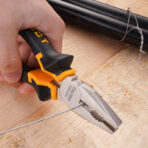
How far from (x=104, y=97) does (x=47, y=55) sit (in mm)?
254

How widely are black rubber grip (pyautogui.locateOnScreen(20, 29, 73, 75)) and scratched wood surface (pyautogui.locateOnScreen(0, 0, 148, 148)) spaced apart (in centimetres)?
17

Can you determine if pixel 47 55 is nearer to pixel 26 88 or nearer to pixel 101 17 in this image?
pixel 26 88

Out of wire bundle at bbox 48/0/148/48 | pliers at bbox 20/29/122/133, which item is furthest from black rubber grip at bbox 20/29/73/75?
wire bundle at bbox 48/0/148/48

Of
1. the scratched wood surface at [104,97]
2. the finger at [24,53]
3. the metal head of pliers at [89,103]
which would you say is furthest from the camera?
the finger at [24,53]

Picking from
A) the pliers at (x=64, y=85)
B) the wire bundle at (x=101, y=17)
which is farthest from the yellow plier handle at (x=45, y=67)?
the wire bundle at (x=101, y=17)

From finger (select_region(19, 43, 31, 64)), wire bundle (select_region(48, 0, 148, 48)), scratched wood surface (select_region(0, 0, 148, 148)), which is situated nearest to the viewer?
scratched wood surface (select_region(0, 0, 148, 148))

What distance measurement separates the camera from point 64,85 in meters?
0.47

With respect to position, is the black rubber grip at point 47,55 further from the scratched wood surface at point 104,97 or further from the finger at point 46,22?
the scratched wood surface at point 104,97

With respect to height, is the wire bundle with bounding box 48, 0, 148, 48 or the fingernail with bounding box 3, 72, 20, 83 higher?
the wire bundle with bounding box 48, 0, 148, 48

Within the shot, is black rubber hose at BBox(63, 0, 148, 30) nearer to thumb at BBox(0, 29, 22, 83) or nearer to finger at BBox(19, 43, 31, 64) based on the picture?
finger at BBox(19, 43, 31, 64)

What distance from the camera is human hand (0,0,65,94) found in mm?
496

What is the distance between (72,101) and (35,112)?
7.1 inches

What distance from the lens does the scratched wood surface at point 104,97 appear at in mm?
536

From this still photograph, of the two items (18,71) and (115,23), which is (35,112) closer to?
(18,71)
